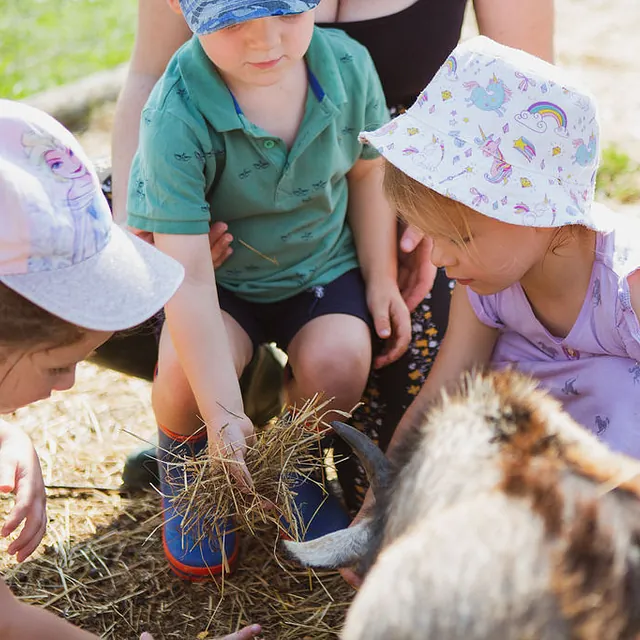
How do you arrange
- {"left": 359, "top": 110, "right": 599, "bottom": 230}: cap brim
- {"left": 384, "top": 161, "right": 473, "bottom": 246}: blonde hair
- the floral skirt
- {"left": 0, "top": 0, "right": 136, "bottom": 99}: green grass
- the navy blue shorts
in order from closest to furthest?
1. {"left": 359, "top": 110, "right": 599, "bottom": 230}: cap brim
2. {"left": 384, "top": 161, "right": 473, "bottom": 246}: blonde hair
3. the navy blue shorts
4. the floral skirt
5. {"left": 0, "top": 0, "right": 136, "bottom": 99}: green grass

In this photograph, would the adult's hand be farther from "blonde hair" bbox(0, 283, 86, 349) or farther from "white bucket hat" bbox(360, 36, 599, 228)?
"blonde hair" bbox(0, 283, 86, 349)

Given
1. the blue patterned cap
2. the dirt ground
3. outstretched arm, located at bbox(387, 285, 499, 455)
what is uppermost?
the blue patterned cap

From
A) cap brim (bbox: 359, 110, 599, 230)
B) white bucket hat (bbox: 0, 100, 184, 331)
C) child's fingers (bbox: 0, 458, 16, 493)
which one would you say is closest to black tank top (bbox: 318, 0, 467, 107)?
cap brim (bbox: 359, 110, 599, 230)

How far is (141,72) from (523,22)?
4.08 feet

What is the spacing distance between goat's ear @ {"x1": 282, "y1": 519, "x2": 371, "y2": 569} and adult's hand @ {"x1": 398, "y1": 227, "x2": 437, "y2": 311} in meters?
1.36

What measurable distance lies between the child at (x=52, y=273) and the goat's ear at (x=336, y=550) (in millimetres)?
554

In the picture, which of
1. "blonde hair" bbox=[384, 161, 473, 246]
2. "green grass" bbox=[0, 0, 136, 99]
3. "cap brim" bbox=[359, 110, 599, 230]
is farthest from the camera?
"green grass" bbox=[0, 0, 136, 99]

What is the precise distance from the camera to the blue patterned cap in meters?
2.38

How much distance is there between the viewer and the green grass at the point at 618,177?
4770 millimetres

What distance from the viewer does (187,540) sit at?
106 inches

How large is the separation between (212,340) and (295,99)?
→ 759 millimetres

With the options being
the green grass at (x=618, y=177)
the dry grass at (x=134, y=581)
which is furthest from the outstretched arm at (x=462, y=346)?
the green grass at (x=618, y=177)

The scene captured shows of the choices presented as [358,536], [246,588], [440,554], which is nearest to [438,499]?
[440,554]

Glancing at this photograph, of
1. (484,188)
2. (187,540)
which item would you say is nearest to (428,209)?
(484,188)
